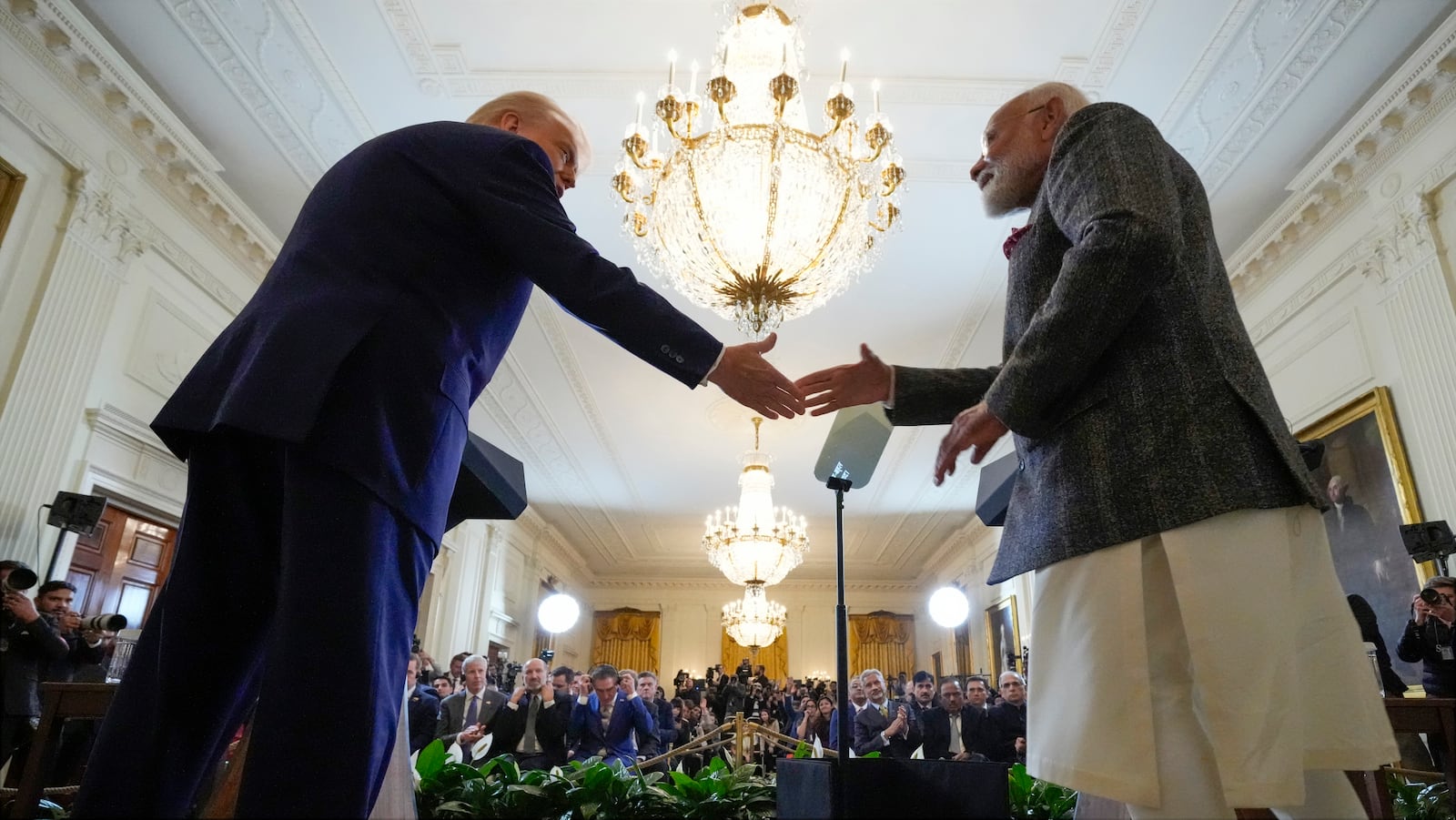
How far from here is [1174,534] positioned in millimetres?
1027

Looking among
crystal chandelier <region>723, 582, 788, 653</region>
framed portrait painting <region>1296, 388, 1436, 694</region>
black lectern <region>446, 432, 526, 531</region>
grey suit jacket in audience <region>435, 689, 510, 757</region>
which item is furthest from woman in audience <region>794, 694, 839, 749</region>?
black lectern <region>446, 432, 526, 531</region>

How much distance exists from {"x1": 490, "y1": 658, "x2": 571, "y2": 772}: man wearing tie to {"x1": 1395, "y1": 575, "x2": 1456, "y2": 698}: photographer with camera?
5.21 m

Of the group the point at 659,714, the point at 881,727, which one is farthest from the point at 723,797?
the point at 659,714

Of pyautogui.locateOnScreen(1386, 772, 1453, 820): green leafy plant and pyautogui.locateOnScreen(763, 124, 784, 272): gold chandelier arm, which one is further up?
pyautogui.locateOnScreen(763, 124, 784, 272): gold chandelier arm

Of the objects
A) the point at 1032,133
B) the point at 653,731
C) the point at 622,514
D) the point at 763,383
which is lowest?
the point at 653,731

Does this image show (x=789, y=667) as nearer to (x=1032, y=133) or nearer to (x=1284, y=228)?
(x=1284, y=228)

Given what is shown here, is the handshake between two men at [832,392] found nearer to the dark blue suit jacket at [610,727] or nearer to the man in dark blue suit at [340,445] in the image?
the man in dark blue suit at [340,445]

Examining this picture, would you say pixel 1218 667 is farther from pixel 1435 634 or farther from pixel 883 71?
pixel 883 71

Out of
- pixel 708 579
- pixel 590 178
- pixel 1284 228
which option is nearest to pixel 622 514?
pixel 708 579

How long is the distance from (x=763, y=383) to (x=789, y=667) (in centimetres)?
1685

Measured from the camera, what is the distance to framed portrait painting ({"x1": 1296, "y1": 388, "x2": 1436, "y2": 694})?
14.4 ft

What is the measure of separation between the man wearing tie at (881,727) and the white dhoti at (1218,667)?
5.35 meters

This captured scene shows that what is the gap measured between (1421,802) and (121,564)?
6.40 m

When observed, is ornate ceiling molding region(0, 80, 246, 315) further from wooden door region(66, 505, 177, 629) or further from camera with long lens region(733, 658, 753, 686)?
camera with long lens region(733, 658, 753, 686)
